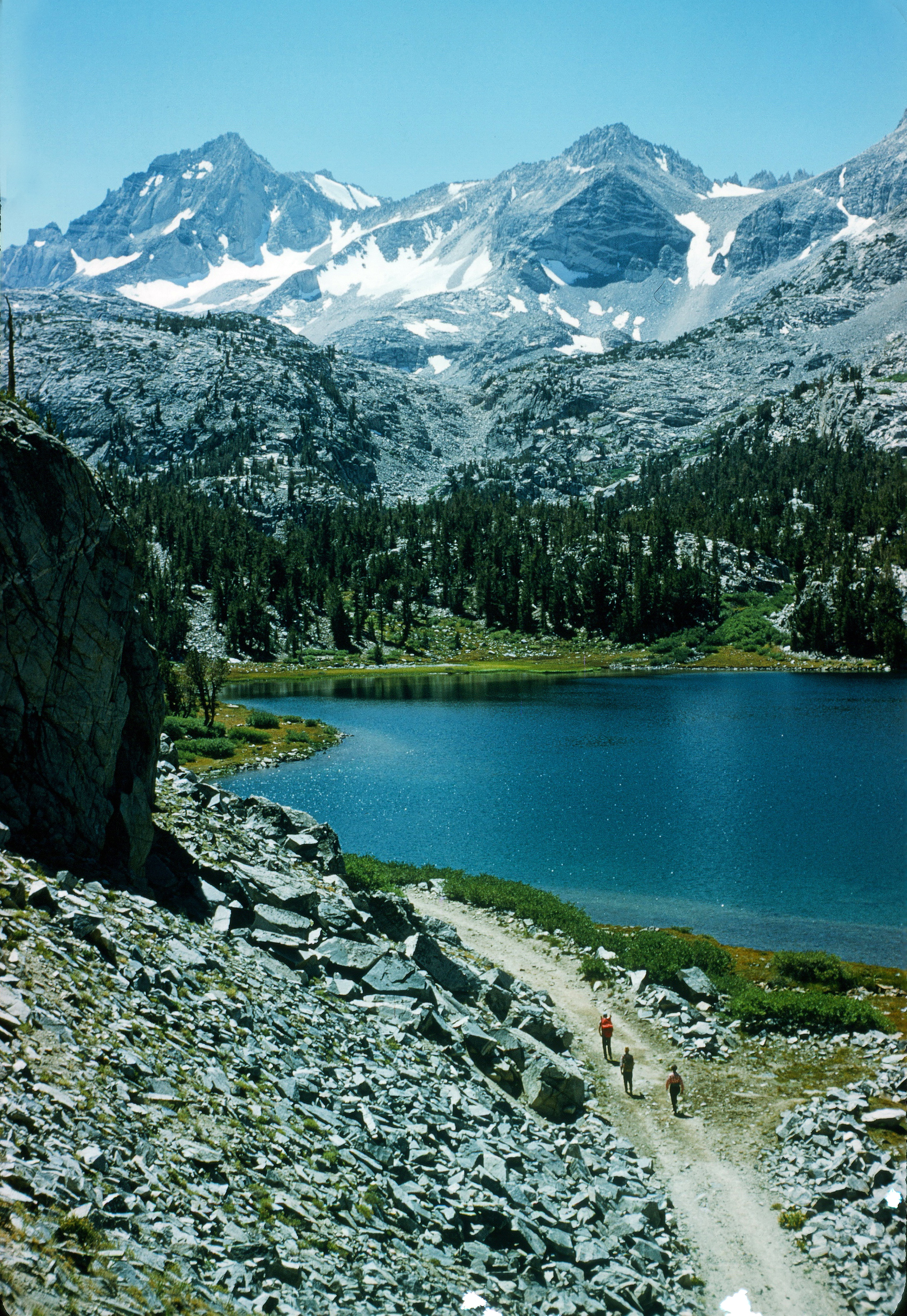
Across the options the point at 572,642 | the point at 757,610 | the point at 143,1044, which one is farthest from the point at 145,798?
the point at 757,610

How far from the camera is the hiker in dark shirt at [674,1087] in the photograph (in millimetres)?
20422

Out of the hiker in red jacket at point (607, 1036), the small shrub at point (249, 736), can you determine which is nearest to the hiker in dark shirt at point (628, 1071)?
the hiker in red jacket at point (607, 1036)

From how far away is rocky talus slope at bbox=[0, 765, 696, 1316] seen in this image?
8102 millimetres

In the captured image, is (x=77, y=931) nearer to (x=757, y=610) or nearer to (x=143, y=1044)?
(x=143, y=1044)

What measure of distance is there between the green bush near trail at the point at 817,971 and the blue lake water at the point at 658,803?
332 centimetres

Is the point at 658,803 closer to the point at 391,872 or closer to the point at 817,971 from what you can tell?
the point at 391,872

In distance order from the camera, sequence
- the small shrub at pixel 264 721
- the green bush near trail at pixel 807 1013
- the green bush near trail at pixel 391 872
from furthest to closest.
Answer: the small shrub at pixel 264 721, the green bush near trail at pixel 391 872, the green bush near trail at pixel 807 1013

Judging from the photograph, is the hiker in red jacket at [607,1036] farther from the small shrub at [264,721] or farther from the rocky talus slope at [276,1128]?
the small shrub at [264,721]

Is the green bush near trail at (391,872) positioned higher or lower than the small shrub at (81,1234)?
lower

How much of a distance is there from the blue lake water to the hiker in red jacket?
1192 cm

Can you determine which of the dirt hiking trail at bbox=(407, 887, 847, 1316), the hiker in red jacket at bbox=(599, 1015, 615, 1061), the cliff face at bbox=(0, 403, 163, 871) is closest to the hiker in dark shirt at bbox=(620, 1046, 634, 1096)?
the dirt hiking trail at bbox=(407, 887, 847, 1316)

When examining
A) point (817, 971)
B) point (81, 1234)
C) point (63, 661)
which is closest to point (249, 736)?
point (817, 971)

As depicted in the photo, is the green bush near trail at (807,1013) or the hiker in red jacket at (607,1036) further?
the green bush near trail at (807,1013)

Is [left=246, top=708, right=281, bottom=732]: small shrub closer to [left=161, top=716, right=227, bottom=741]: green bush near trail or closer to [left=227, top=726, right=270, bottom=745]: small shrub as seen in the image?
[left=227, top=726, right=270, bottom=745]: small shrub
